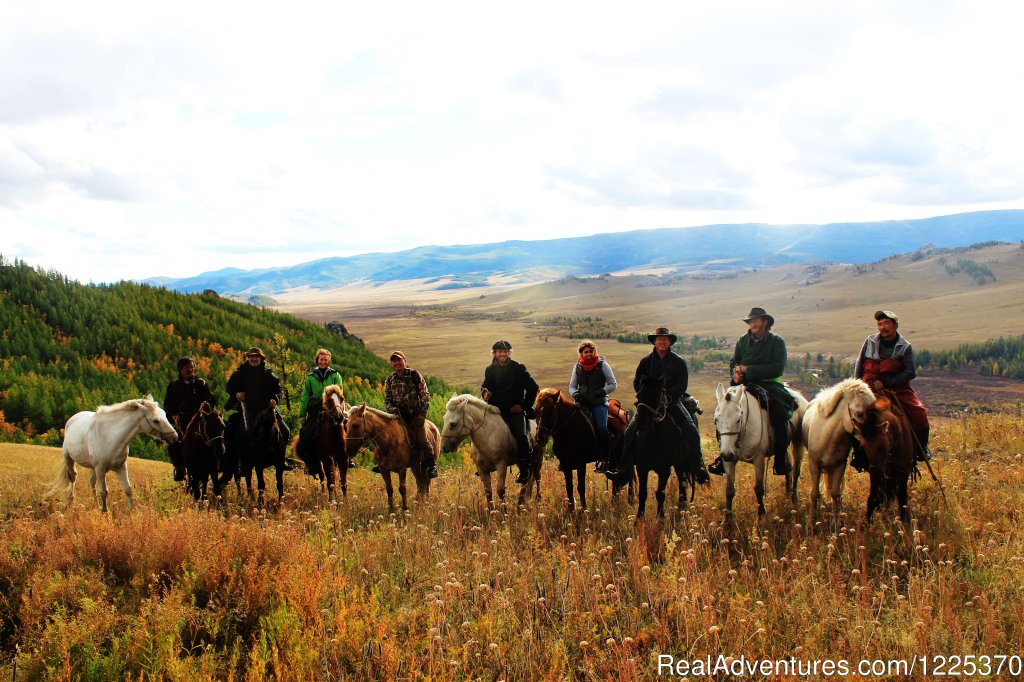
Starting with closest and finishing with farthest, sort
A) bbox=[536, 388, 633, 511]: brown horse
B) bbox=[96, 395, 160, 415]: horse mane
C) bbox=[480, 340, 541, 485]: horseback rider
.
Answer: bbox=[536, 388, 633, 511]: brown horse
bbox=[96, 395, 160, 415]: horse mane
bbox=[480, 340, 541, 485]: horseback rider

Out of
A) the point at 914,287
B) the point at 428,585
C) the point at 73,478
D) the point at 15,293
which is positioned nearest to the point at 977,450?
the point at 428,585

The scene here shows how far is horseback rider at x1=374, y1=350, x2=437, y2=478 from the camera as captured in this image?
34.4 ft

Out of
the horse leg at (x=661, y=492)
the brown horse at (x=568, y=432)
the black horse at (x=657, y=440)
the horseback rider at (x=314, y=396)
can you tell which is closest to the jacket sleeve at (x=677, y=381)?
the black horse at (x=657, y=440)

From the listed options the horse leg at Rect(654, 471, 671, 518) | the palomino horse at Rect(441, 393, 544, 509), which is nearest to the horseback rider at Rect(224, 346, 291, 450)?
the palomino horse at Rect(441, 393, 544, 509)

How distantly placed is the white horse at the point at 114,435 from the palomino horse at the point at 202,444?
1.16ft

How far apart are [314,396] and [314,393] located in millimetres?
58

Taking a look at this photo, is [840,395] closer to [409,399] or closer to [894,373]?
[894,373]

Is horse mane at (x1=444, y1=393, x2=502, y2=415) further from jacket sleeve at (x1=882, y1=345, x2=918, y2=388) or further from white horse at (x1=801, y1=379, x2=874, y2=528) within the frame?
jacket sleeve at (x1=882, y1=345, x2=918, y2=388)

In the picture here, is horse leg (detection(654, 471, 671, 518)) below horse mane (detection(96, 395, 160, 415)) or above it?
below

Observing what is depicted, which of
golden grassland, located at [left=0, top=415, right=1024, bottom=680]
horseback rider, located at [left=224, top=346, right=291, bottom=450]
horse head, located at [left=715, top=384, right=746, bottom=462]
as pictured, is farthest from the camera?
horseback rider, located at [left=224, top=346, right=291, bottom=450]

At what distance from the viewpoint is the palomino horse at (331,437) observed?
11.1 m

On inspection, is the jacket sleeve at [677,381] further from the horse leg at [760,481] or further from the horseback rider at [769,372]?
the horse leg at [760,481]

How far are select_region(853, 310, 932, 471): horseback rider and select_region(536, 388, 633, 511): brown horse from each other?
3.88 meters

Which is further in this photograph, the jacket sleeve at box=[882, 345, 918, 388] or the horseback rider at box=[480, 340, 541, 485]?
the horseback rider at box=[480, 340, 541, 485]
